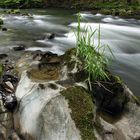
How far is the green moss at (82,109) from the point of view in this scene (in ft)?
16.9

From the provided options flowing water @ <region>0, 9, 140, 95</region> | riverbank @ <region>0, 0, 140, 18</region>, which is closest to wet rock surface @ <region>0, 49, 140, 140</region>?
flowing water @ <region>0, 9, 140, 95</region>

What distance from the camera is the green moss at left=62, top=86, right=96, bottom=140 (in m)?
5.14

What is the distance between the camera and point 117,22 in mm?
23359

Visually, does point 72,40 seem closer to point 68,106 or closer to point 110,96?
point 110,96

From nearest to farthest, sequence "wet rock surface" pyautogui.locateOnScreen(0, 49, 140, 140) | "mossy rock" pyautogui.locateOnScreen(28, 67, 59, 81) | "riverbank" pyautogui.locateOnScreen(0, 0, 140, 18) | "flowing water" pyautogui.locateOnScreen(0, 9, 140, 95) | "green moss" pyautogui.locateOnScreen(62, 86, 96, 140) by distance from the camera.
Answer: "green moss" pyautogui.locateOnScreen(62, 86, 96, 140) < "wet rock surface" pyautogui.locateOnScreen(0, 49, 140, 140) < "mossy rock" pyautogui.locateOnScreen(28, 67, 59, 81) < "flowing water" pyautogui.locateOnScreen(0, 9, 140, 95) < "riverbank" pyautogui.locateOnScreen(0, 0, 140, 18)

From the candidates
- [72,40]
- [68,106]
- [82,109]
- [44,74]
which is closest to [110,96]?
[82,109]

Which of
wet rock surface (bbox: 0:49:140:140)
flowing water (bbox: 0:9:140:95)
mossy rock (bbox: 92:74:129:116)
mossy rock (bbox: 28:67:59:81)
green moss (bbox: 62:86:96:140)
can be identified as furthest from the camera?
flowing water (bbox: 0:9:140:95)

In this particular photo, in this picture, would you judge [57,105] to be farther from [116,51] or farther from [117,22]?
[117,22]

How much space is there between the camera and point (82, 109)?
17.9 ft

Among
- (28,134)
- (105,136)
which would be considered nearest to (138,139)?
(105,136)

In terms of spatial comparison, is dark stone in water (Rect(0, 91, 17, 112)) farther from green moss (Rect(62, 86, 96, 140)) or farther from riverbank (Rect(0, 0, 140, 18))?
riverbank (Rect(0, 0, 140, 18))

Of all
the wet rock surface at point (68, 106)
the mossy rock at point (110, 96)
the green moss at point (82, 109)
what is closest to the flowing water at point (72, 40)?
the mossy rock at point (110, 96)

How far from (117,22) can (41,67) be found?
661 inches

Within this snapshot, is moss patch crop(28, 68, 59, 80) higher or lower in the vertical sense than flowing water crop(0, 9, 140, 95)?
higher
